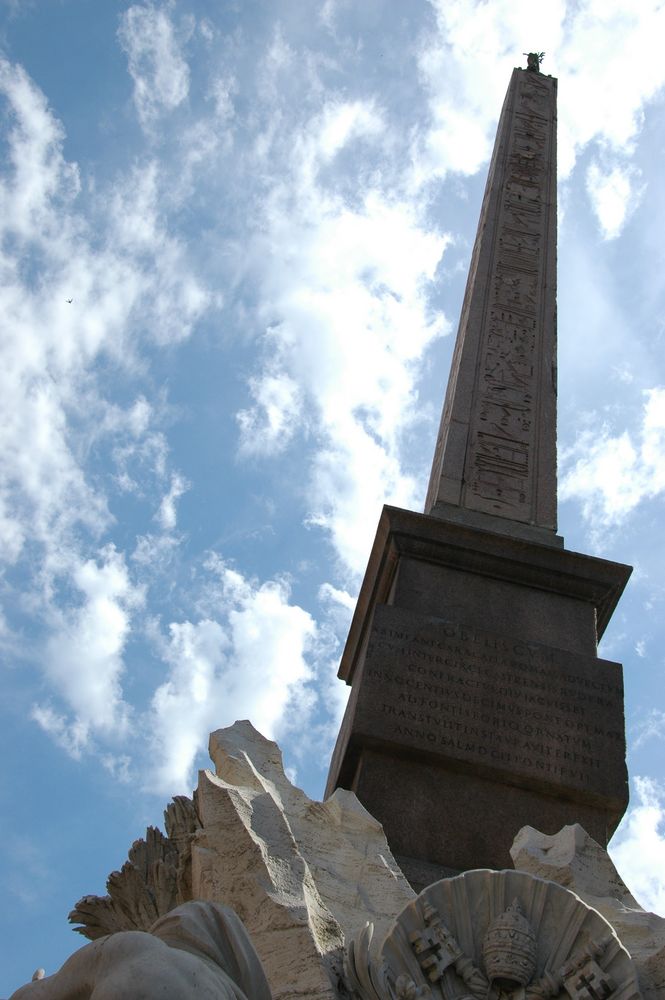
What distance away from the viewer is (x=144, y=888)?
15.8 feet

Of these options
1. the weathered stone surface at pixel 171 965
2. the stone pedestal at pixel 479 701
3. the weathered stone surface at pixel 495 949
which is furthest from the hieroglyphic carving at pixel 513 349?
the weathered stone surface at pixel 171 965

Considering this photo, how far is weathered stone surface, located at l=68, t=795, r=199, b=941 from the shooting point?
4793 mm

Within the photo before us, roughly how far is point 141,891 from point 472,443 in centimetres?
513

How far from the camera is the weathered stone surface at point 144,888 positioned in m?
4.79

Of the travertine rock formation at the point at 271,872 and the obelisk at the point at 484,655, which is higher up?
the obelisk at the point at 484,655

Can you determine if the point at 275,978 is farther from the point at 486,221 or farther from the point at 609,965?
the point at 486,221

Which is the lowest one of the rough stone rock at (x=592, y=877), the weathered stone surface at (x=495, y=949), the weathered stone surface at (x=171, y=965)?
the weathered stone surface at (x=171, y=965)

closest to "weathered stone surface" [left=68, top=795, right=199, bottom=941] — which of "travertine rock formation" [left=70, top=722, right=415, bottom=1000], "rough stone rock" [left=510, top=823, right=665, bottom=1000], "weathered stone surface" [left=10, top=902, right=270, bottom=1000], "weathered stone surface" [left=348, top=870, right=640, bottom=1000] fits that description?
"travertine rock formation" [left=70, top=722, right=415, bottom=1000]

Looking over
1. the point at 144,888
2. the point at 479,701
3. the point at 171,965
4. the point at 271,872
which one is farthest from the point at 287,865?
the point at 479,701

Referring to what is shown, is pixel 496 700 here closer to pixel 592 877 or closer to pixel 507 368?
pixel 592 877

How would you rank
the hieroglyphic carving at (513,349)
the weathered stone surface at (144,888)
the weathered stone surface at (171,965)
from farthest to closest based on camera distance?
the hieroglyphic carving at (513,349)
the weathered stone surface at (144,888)
the weathered stone surface at (171,965)

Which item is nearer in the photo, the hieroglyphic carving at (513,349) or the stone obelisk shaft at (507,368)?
the stone obelisk shaft at (507,368)

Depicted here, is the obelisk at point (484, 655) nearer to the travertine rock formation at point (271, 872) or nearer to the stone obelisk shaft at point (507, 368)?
the stone obelisk shaft at point (507, 368)

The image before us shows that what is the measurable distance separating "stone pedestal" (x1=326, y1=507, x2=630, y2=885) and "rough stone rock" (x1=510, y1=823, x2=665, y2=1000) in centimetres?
77
